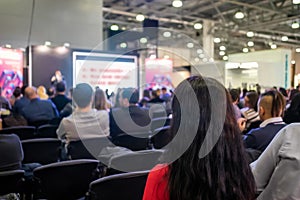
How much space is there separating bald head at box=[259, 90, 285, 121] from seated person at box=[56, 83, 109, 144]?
1458mm

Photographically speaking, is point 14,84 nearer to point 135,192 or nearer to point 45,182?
point 45,182

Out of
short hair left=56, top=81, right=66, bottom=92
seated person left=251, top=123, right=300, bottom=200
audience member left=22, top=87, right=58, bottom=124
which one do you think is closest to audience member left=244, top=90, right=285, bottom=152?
seated person left=251, top=123, right=300, bottom=200

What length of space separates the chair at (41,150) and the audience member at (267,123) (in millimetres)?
1877

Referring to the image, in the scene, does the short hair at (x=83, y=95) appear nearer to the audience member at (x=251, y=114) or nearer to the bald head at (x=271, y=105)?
the bald head at (x=271, y=105)

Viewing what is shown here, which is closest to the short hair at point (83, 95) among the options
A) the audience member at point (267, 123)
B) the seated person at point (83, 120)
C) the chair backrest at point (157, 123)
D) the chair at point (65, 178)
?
the seated person at point (83, 120)

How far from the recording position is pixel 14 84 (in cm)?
739

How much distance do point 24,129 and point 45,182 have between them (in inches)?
76.4

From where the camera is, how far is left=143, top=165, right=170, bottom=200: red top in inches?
40.6

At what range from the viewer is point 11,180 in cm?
212

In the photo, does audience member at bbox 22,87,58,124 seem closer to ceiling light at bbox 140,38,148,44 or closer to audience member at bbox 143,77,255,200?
ceiling light at bbox 140,38,148,44

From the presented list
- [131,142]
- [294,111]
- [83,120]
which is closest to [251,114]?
[294,111]

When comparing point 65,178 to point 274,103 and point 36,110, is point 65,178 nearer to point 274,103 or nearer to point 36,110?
point 274,103

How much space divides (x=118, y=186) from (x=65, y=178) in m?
0.57

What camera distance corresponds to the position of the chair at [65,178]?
2.10 meters
